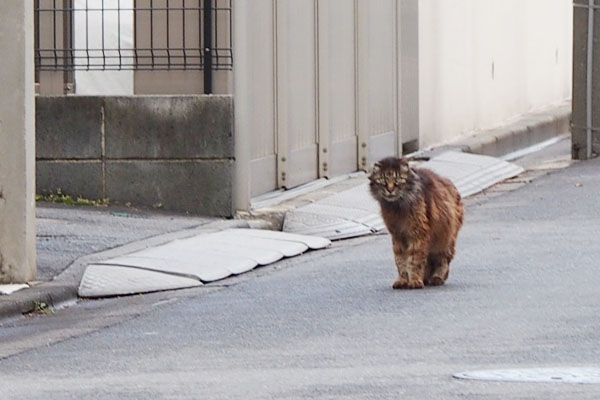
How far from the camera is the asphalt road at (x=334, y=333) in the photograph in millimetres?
7047

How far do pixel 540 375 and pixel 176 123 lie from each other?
7.20m

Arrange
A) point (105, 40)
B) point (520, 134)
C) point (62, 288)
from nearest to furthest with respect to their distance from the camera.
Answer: point (62, 288) → point (105, 40) → point (520, 134)

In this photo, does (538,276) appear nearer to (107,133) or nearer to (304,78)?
(107,133)

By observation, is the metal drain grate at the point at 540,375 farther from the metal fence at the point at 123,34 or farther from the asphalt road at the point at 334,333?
the metal fence at the point at 123,34

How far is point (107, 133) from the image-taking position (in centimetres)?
1379

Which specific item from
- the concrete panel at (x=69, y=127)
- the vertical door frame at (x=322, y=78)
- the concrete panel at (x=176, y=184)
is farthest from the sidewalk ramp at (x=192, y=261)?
the vertical door frame at (x=322, y=78)

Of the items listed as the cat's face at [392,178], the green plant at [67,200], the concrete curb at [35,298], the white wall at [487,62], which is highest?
the white wall at [487,62]

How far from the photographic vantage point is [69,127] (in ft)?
45.3

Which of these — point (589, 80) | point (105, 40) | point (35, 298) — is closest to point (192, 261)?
point (35, 298)

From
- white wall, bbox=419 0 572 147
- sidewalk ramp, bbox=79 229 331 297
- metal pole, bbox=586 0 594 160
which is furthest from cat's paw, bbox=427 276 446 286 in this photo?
white wall, bbox=419 0 572 147

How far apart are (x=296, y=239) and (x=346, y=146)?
4519 millimetres

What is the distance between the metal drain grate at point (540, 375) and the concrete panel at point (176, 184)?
6.81 meters

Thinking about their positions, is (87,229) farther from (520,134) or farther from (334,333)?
(520,134)

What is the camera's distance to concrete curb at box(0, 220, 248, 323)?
10.0 m
